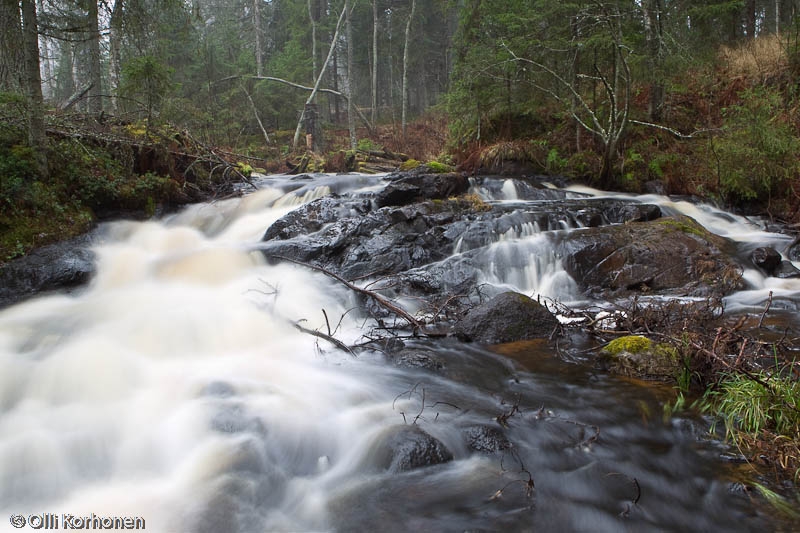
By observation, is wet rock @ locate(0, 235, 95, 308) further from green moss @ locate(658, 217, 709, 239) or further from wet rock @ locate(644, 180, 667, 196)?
wet rock @ locate(644, 180, 667, 196)

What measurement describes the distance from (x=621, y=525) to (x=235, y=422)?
3010mm

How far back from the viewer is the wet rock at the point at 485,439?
3723mm

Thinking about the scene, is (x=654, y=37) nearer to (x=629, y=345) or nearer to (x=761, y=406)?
(x=629, y=345)

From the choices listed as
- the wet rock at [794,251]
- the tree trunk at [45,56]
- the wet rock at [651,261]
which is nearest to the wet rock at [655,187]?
the wet rock at [794,251]

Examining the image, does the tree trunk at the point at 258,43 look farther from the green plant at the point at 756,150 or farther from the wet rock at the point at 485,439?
the wet rock at the point at 485,439

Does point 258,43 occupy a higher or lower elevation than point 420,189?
higher

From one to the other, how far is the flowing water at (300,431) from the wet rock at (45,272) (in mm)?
333

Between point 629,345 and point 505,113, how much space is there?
1228 cm

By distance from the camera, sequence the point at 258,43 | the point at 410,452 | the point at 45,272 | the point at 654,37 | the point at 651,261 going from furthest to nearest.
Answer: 1. the point at 258,43
2. the point at 654,37
3. the point at 651,261
4. the point at 45,272
5. the point at 410,452

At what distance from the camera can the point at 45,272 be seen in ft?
22.8

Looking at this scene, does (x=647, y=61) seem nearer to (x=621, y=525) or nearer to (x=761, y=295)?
(x=761, y=295)

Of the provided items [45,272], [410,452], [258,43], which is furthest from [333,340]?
[258,43]

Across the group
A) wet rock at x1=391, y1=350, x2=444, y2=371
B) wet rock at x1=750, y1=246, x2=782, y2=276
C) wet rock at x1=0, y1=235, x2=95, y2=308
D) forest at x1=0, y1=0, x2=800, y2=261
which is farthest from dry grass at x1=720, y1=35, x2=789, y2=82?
wet rock at x1=0, y1=235, x2=95, y2=308

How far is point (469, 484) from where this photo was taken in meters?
3.33
